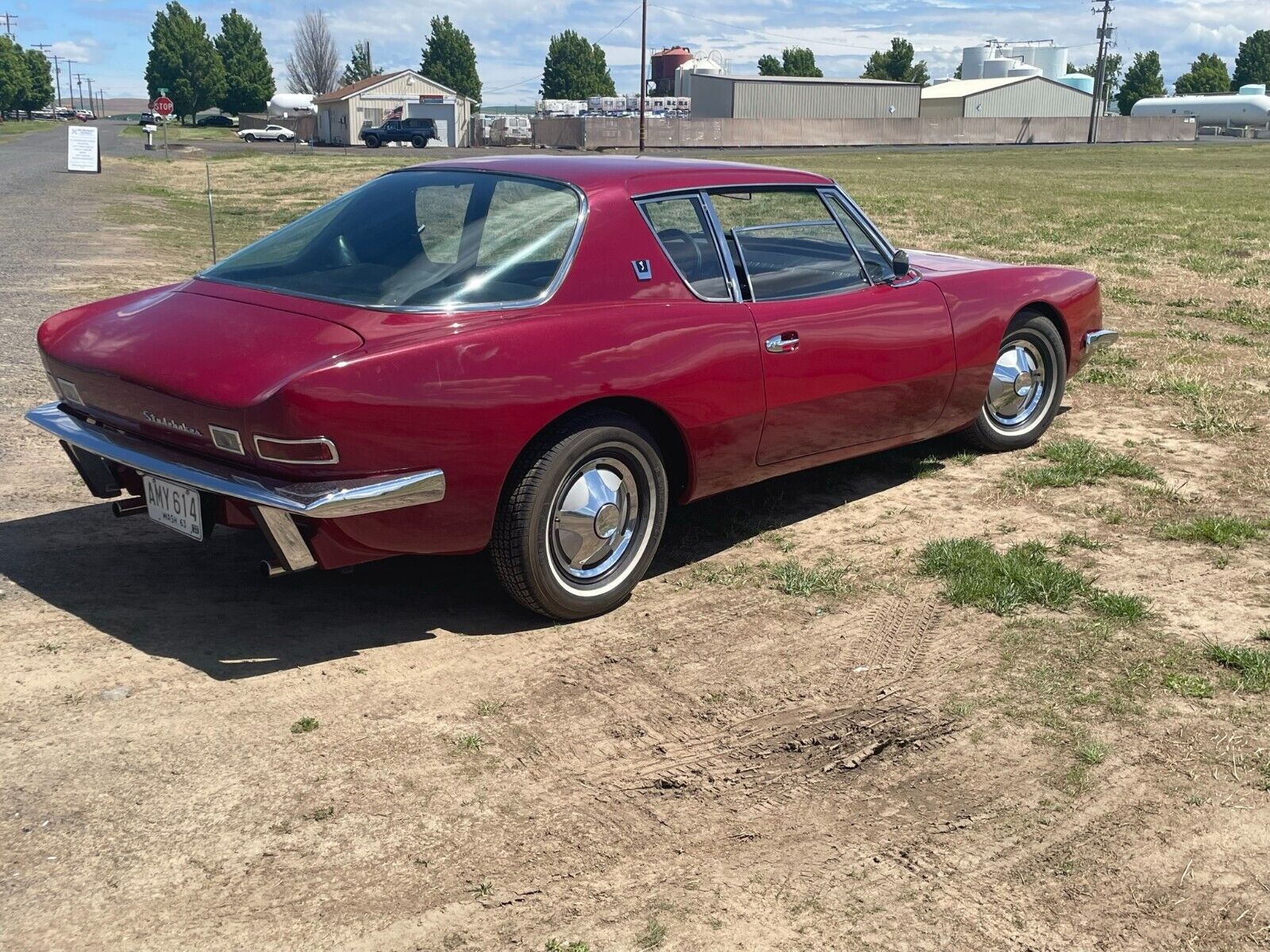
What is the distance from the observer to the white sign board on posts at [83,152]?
30.3 m

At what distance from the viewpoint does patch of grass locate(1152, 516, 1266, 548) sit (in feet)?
16.4

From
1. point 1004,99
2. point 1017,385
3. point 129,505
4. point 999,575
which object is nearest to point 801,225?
point 999,575

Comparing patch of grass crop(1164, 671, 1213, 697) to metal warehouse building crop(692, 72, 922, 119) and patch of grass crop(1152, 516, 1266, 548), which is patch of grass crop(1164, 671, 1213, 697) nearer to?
patch of grass crop(1152, 516, 1266, 548)

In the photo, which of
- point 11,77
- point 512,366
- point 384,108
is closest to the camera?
point 512,366

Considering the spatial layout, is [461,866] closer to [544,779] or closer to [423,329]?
[544,779]

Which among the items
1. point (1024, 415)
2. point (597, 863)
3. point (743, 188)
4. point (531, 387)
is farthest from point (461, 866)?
point (1024, 415)

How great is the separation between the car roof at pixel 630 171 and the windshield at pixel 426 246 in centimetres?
8

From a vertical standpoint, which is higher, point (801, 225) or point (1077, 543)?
point (801, 225)

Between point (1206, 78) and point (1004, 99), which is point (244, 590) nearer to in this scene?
point (1004, 99)

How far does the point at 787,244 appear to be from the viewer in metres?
5.04

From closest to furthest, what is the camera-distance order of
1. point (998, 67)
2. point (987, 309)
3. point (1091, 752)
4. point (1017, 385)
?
1. point (1091, 752)
2. point (987, 309)
3. point (1017, 385)
4. point (998, 67)

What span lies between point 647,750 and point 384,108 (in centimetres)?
7821

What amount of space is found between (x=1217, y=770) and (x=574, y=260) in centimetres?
244

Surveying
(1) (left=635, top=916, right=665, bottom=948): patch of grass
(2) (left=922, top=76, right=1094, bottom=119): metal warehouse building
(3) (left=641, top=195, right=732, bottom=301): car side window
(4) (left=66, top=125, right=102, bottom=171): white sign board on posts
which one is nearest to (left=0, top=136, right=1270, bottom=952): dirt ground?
(1) (left=635, top=916, right=665, bottom=948): patch of grass
